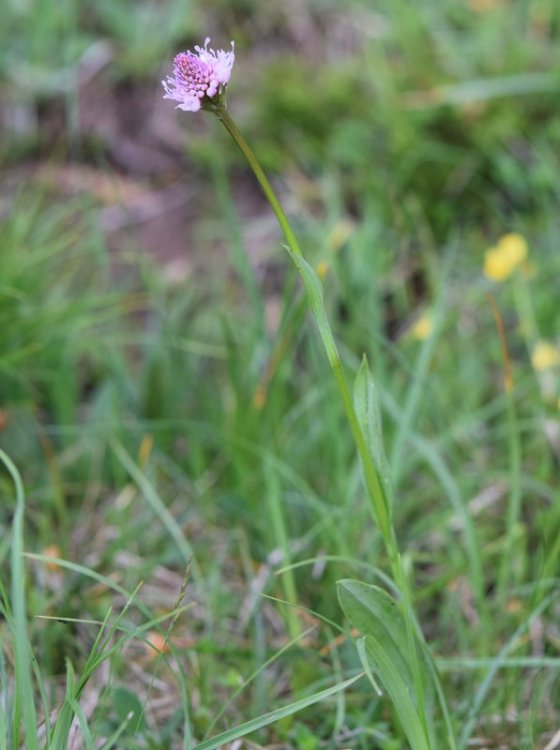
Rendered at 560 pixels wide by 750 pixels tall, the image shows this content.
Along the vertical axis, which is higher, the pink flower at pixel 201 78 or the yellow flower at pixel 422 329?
the pink flower at pixel 201 78

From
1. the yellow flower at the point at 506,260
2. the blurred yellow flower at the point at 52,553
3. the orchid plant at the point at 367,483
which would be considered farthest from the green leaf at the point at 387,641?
the yellow flower at the point at 506,260

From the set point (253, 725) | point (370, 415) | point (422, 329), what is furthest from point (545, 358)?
point (253, 725)

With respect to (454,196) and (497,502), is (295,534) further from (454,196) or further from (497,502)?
(454,196)

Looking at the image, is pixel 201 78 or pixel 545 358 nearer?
pixel 201 78

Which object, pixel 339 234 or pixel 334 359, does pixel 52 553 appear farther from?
pixel 339 234

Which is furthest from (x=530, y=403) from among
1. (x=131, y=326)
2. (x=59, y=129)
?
(x=59, y=129)

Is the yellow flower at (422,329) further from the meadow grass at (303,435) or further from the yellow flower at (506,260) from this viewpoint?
the yellow flower at (506,260)

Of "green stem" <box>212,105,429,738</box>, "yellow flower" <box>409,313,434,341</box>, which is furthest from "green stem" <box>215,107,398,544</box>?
"yellow flower" <box>409,313,434,341</box>
